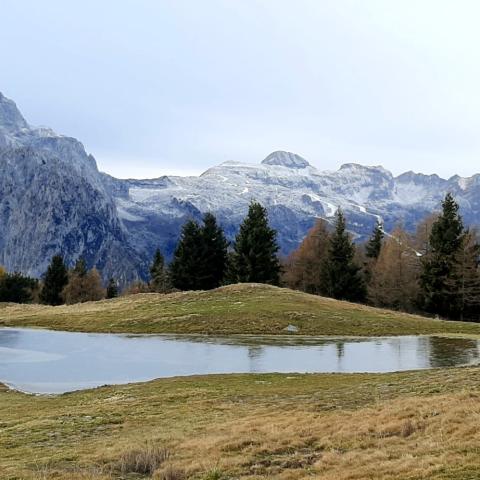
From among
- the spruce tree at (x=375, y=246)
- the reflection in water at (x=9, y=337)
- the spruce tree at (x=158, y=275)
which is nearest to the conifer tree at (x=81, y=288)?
the spruce tree at (x=158, y=275)

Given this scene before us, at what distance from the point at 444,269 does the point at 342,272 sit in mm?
15310

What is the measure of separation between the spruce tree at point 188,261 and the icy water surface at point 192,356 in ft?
132

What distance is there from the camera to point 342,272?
87.2m

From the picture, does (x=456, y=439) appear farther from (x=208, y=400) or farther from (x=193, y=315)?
(x=193, y=315)

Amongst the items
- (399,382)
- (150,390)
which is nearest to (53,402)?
(150,390)

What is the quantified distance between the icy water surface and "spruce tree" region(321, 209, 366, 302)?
37547 millimetres

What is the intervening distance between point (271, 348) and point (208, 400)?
19012 millimetres

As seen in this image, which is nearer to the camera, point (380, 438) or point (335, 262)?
point (380, 438)

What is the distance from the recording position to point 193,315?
57.3m

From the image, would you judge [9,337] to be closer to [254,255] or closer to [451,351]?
[451,351]

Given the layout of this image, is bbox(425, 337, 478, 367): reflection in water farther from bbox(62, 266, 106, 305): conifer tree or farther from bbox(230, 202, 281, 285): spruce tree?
bbox(62, 266, 106, 305): conifer tree

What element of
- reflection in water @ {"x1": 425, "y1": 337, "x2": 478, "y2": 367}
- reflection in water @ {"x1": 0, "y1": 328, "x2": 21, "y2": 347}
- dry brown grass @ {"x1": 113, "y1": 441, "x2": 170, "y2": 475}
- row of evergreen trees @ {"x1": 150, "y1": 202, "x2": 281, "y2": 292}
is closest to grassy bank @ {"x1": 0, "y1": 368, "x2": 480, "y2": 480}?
dry brown grass @ {"x1": 113, "y1": 441, "x2": 170, "y2": 475}

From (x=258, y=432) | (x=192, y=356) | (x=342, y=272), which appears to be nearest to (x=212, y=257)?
(x=342, y=272)

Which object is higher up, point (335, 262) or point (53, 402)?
point (335, 262)
